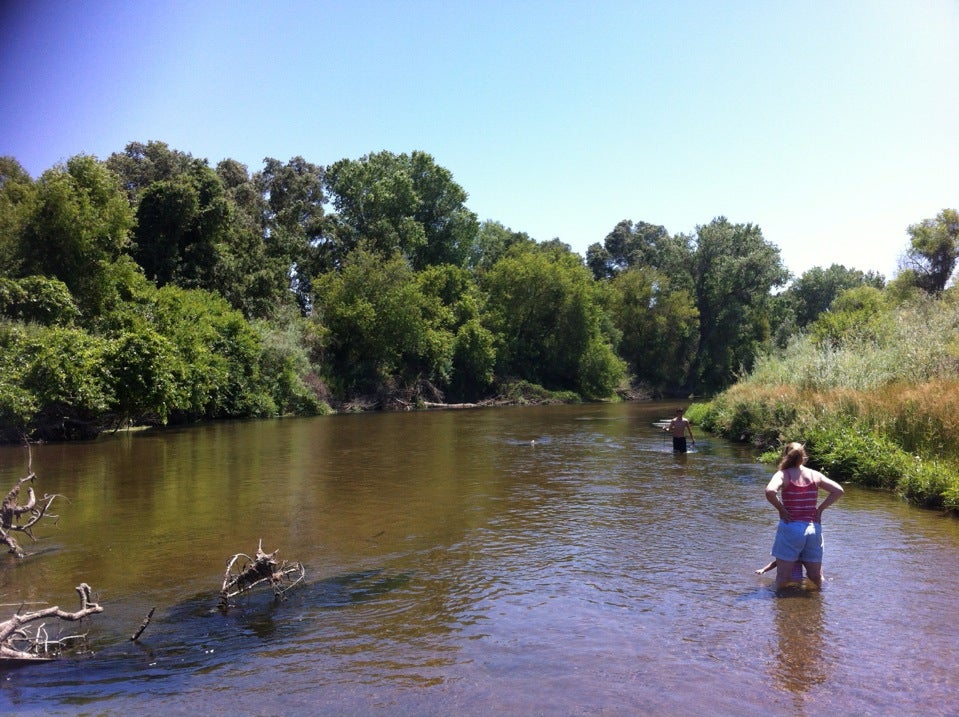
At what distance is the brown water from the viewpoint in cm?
636

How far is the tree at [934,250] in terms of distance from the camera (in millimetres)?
51125

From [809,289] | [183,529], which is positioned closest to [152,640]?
[183,529]

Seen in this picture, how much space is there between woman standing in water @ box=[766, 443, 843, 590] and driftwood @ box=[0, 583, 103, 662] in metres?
8.15

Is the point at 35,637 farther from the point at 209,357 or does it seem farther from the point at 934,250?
the point at 934,250

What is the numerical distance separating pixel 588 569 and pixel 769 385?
19771mm

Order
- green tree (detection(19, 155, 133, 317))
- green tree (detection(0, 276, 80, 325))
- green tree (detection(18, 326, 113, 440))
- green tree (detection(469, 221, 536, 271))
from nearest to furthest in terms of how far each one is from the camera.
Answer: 1. green tree (detection(18, 326, 113, 440))
2. green tree (detection(0, 276, 80, 325))
3. green tree (detection(19, 155, 133, 317))
4. green tree (detection(469, 221, 536, 271))

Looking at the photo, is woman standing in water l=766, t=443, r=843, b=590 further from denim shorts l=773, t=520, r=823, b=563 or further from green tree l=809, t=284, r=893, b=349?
green tree l=809, t=284, r=893, b=349

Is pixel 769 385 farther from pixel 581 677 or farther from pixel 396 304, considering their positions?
pixel 396 304

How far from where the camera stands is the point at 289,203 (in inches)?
2908

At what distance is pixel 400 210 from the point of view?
69.6 metres

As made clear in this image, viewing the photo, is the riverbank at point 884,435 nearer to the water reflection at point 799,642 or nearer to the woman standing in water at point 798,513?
the woman standing in water at point 798,513

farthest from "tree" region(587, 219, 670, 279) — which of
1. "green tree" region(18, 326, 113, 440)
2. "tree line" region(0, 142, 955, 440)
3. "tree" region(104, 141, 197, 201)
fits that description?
"green tree" region(18, 326, 113, 440)

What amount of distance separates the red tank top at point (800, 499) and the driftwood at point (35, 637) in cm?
821

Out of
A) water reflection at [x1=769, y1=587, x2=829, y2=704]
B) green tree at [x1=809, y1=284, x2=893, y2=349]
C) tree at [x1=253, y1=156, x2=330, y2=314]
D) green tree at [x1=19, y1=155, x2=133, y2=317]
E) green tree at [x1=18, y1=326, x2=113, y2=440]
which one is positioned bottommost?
water reflection at [x1=769, y1=587, x2=829, y2=704]
